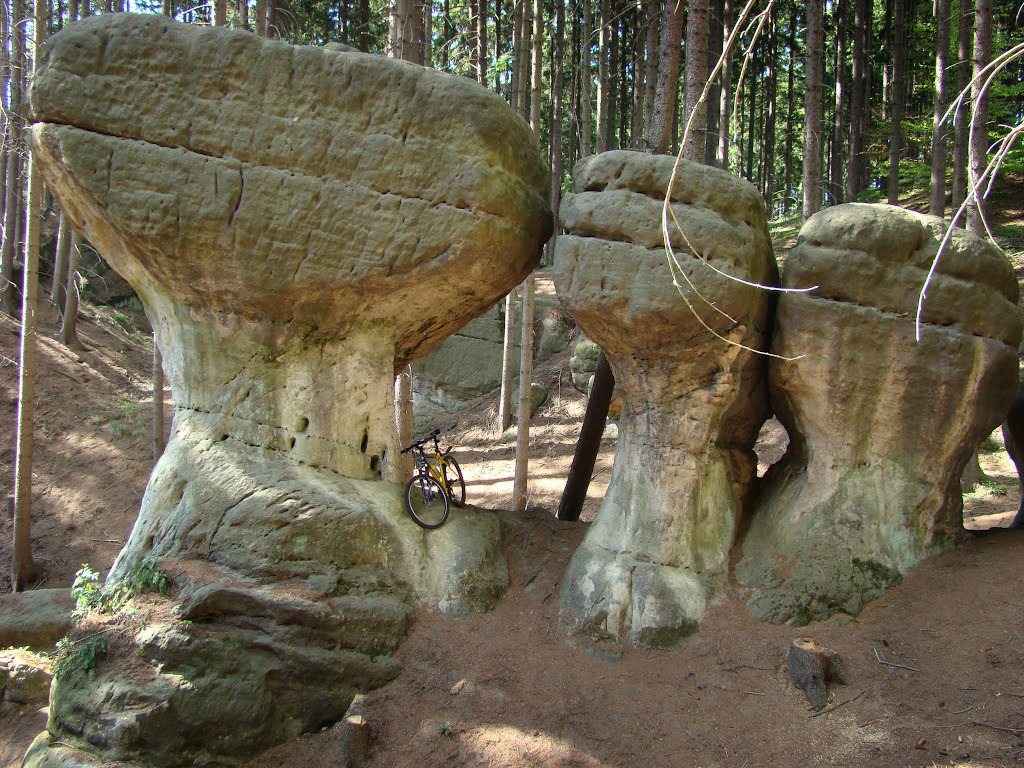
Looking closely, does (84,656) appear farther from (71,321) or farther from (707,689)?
(71,321)

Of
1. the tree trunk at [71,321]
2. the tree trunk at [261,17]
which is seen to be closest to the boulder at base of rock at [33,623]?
the tree trunk at [261,17]

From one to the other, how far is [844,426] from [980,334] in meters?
1.30

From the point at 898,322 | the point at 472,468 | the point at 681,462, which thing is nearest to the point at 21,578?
the point at 472,468

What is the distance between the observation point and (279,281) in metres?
6.38

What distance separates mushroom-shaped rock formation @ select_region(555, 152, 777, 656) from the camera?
6.06 metres

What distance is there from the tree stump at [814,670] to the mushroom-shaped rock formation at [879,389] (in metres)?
0.56

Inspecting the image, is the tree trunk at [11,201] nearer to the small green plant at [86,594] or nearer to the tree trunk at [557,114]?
the small green plant at [86,594]

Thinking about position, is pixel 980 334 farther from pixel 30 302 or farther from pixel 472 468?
pixel 30 302

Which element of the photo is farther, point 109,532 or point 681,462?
point 109,532

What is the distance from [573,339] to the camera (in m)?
17.6

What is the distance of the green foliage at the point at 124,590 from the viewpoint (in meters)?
5.83

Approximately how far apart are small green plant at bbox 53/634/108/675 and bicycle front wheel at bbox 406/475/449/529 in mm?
2575

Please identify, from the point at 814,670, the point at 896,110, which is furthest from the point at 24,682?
the point at 896,110

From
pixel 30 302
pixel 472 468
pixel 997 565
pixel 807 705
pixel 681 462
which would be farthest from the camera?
pixel 472 468
